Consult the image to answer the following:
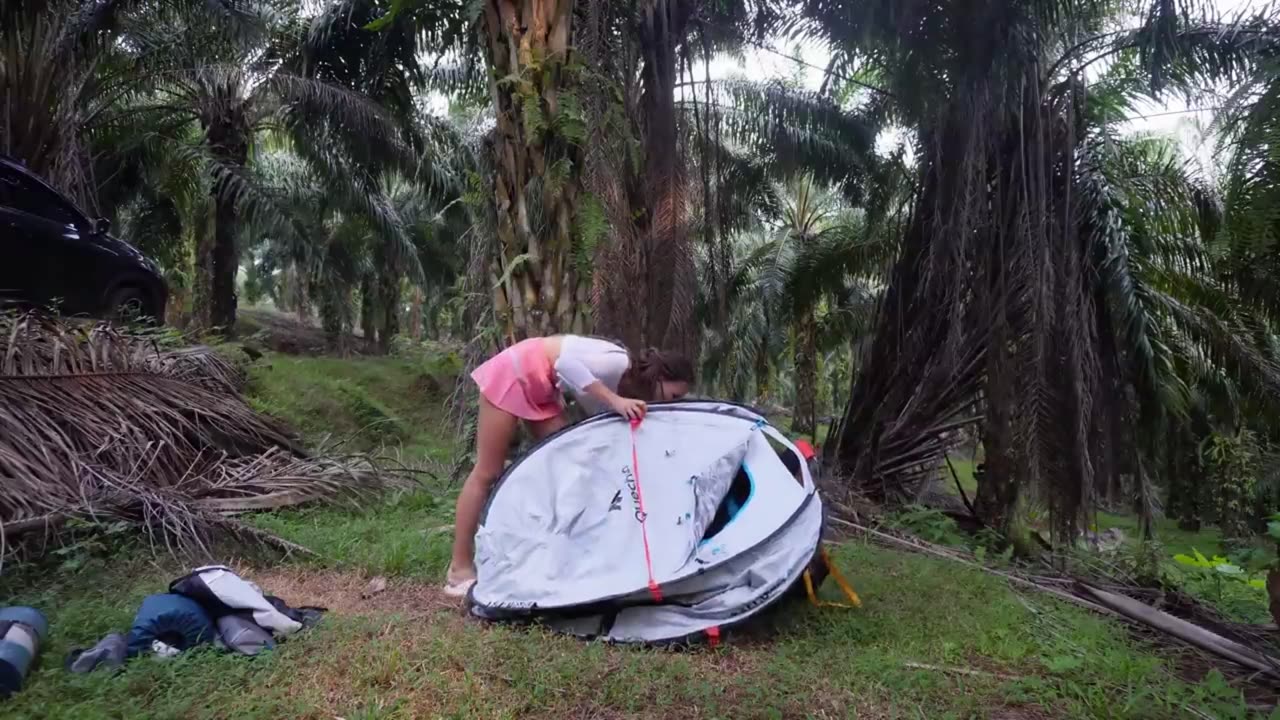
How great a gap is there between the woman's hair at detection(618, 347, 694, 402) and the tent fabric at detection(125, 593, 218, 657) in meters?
1.97

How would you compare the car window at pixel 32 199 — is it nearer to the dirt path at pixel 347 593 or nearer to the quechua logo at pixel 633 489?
the dirt path at pixel 347 593

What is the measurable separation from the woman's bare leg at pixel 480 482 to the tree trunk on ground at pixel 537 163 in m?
1.50

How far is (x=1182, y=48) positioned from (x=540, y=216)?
17.7 ft

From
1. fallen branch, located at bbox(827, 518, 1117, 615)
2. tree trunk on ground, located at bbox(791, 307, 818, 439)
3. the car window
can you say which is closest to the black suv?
Result: the car window

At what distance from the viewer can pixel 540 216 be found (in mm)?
5453

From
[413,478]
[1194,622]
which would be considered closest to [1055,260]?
[1194,622]

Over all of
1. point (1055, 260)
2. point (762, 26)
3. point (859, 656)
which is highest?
point (762, 26)

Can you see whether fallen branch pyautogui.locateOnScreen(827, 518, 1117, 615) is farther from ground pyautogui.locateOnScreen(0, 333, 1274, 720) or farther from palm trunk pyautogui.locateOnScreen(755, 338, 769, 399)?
palm trunk pyautogui.locateOnScreen(755, 338, 769, 399)

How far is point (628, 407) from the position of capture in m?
3.84

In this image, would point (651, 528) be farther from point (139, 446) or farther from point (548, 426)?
point (139, 446)

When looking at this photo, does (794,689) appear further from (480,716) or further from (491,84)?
(491,84)

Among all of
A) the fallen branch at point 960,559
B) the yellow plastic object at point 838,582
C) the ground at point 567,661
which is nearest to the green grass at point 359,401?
the ground at point 567,661

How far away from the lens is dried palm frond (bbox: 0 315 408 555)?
4262mm

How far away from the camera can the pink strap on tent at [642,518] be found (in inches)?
135
